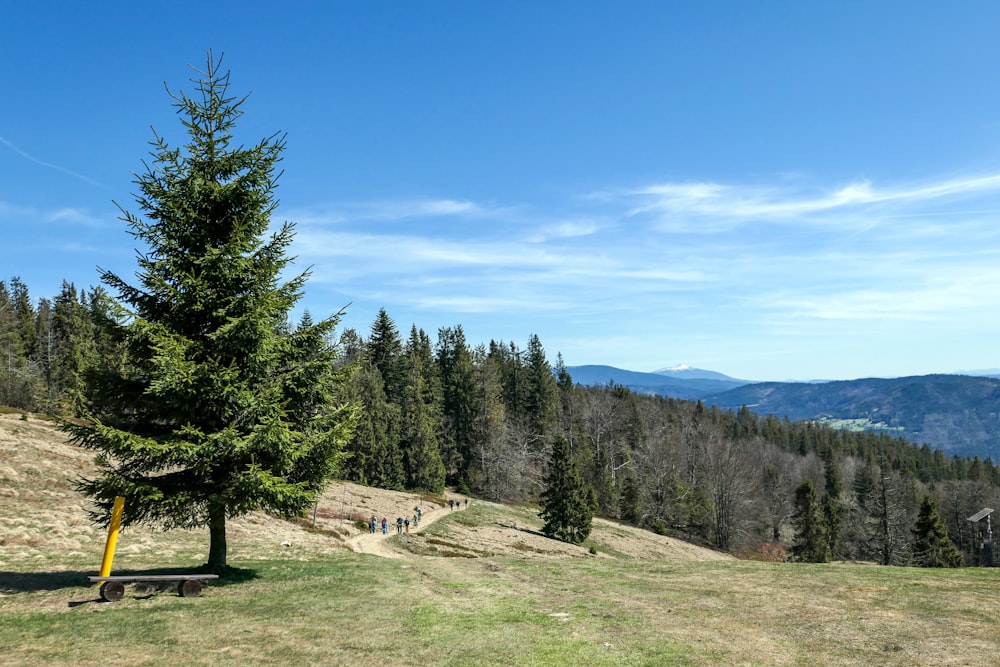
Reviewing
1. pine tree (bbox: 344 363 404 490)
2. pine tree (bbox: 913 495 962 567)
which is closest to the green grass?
pine tree (bbox: 913 495 962 567)

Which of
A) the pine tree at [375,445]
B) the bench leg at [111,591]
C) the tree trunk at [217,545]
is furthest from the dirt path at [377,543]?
the pine tree at [375,445]

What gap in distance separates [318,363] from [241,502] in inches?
175

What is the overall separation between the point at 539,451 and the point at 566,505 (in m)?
45.9

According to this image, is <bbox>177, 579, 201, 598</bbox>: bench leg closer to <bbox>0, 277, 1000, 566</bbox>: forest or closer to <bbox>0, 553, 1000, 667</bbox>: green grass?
<bbox>0, 553, 1000, 667</bbox>: green grass

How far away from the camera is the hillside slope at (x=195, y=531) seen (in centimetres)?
2398

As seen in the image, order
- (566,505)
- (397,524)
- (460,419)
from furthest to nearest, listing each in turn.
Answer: (460,419) < (566,505) < (397,524)

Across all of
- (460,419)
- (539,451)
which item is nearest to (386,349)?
(460,419)

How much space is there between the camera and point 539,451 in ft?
341

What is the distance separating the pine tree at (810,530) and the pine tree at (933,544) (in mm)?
9220

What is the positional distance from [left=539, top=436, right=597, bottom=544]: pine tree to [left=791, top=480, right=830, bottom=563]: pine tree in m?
30.8

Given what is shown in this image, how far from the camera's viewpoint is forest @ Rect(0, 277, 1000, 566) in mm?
82250

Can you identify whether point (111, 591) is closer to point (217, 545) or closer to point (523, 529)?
point (217, 545)

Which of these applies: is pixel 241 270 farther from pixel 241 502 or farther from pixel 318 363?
pixel 241 502

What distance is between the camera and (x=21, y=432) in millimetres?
46344
